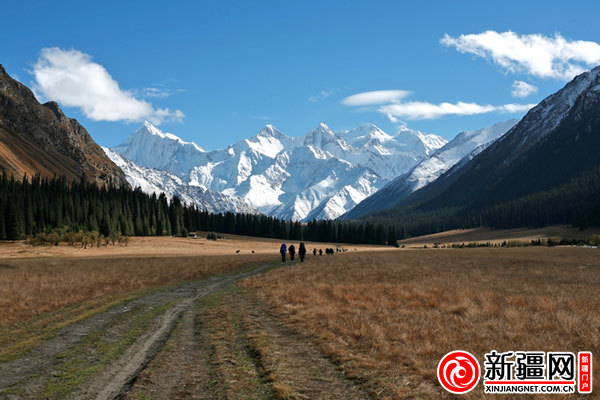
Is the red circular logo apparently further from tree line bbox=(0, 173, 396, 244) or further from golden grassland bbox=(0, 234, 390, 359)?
tree line bbox=(0, 173, 396, 244)

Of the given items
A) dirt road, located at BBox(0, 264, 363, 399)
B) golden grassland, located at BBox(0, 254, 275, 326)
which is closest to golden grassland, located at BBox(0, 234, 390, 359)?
golden grassland, located at BBox(0, 254, 275, 326)

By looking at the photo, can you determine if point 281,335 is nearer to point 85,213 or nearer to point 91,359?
point 91,359

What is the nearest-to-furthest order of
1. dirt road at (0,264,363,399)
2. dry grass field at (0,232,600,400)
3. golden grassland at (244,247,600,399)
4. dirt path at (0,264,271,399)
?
dirt road at (0,264,363,399)
dirt path at (0,264,271,399)
dry grass field at (0,232,600,400)
golden grassland at (244,247,600,399)

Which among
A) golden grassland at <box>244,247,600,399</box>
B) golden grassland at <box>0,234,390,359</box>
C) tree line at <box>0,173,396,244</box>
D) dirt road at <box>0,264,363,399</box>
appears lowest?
golden grassland at <box>0,234,390,359</box>

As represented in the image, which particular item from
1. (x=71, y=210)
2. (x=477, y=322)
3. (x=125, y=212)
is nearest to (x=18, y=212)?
(x=71, y=210)

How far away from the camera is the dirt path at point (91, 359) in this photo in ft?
34.2

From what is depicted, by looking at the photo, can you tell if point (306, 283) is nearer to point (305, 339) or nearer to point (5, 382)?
point (305, 339)

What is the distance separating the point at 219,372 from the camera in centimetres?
1150

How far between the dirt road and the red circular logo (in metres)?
2.14

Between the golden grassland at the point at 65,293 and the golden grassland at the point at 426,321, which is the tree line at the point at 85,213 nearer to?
the golden grassland at the point at 65,293

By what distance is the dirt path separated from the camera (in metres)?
10.4

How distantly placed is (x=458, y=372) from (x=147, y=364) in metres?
8.21

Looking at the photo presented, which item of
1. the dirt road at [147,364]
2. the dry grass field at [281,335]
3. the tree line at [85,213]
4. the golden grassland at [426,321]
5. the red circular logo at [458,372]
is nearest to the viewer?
the red circular logo at [458,372]

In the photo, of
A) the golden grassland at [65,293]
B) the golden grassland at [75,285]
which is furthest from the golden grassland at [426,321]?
the golden grassland at [75,285]
